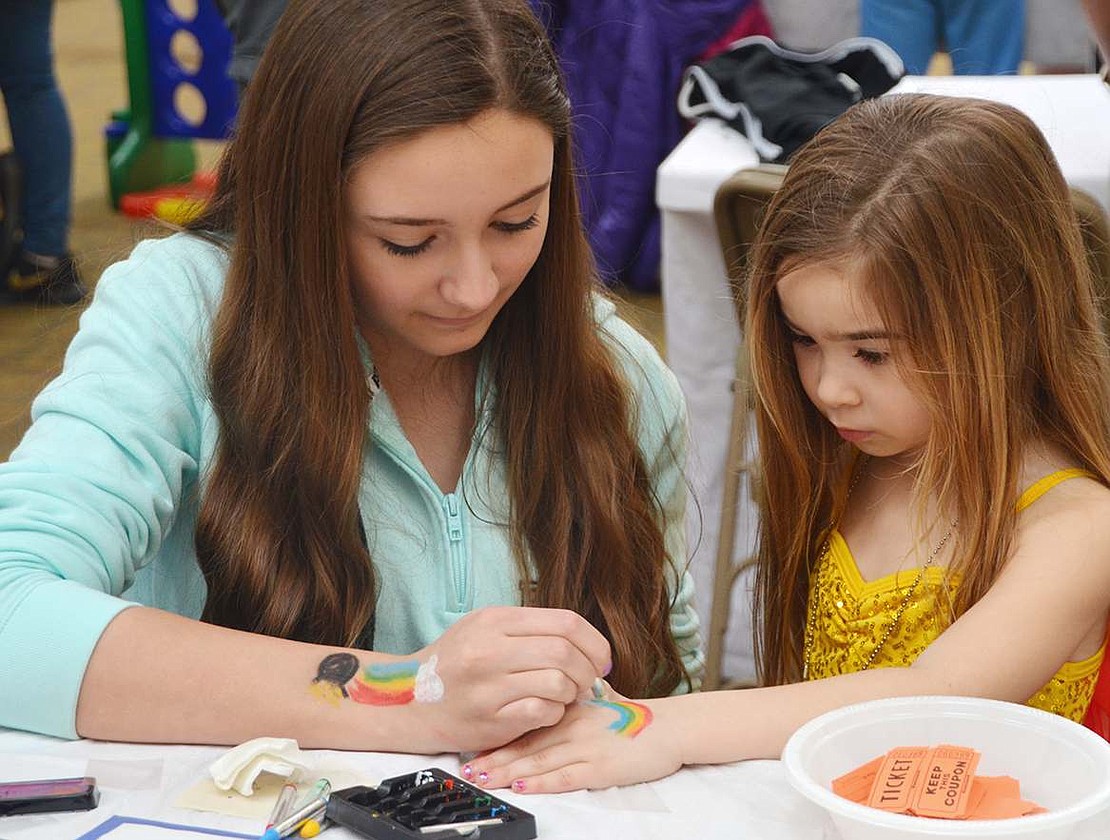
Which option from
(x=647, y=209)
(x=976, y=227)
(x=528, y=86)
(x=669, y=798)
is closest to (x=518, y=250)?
(x=528, y=86)

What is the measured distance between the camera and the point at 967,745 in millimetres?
1055

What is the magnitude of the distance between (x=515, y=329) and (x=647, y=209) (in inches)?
117

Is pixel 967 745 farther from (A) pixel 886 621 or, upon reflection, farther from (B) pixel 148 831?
(B) pixel 148 831

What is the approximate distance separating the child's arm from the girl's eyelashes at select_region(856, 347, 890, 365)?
0.64 feet

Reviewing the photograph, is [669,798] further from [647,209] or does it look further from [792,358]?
[647,209]

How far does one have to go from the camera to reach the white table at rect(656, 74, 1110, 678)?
7.68 feet

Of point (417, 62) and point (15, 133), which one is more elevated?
point (417, 62)

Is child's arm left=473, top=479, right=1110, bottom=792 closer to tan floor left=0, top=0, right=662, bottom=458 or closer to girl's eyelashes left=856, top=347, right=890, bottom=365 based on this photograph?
girl's eyelashes left=856, top=347, right=890, bottom=365

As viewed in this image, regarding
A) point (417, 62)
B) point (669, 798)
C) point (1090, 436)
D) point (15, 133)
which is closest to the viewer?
point (669, 798)

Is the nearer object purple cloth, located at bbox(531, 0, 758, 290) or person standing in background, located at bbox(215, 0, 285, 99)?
person standing in background, located at bbox(215, 0, 285, 99)

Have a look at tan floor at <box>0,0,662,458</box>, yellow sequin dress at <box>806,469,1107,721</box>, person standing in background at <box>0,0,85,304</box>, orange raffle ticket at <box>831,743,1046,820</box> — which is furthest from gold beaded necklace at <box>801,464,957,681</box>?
person standing in background at <box>0,0,85,304</box>

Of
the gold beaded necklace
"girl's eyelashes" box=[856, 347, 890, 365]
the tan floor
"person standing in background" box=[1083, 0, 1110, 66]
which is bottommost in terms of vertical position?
the tan floor

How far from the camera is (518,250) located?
4.52ft

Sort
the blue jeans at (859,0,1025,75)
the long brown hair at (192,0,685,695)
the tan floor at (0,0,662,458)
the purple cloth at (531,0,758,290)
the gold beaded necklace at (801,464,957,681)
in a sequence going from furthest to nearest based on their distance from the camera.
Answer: the purple cloth at (531,0,758,290)
the blue jeans at (859,0,1025,75)
the tan floor at (0,0,662,458)
the gold beaded necklace at (801,464,957,681)
the long brown hair at (192,0,685,695)
